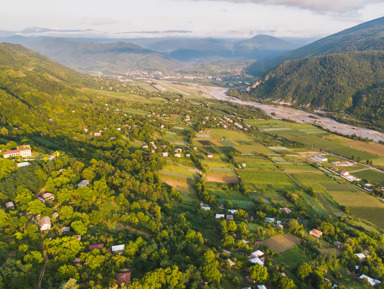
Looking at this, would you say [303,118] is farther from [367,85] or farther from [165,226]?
[165,226]

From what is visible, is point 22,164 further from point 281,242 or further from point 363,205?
point 363,205

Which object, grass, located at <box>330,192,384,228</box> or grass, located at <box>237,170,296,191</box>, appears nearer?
grass, located at <box>330,192,384,228</box>

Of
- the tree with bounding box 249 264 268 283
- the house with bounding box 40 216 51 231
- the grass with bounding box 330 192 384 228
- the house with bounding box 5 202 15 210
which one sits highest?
the house with bounding box 5 202 15 210

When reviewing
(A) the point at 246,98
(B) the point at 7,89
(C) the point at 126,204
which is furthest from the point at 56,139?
(A) the point at 246,98

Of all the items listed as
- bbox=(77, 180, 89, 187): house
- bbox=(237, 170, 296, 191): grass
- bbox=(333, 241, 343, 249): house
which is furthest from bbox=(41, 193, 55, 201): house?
bbox=(333, 241, 343, 249): house

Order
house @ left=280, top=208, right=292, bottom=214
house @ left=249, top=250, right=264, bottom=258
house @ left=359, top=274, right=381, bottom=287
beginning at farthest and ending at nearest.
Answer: house @ left=280, top=208, right=292, bottom=214
house @ left=249, top=250, right=264, bottom=258
house @ left=359, top=274, right=381, bottom=287

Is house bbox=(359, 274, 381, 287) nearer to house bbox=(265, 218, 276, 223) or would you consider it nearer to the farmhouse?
house bbox=(265, 218, 276, 223)
